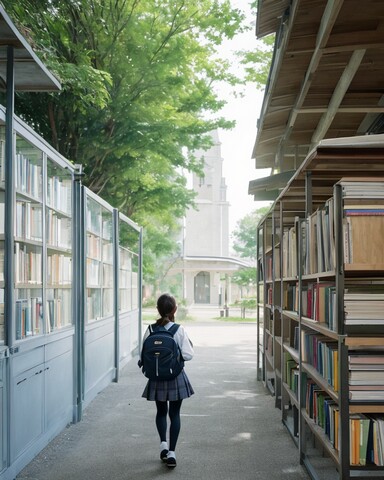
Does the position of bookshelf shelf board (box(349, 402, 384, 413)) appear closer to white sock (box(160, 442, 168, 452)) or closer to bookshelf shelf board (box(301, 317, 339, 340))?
bookshelf shelf board (box(301, 317, 339, 340))

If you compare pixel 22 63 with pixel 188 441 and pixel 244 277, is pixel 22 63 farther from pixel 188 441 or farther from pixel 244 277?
pixel 244 277

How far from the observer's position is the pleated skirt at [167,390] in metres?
5.88

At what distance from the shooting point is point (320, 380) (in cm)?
496

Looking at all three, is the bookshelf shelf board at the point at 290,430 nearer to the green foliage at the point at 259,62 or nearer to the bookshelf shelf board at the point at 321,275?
the bookshelf shelf board at the point at 321,275

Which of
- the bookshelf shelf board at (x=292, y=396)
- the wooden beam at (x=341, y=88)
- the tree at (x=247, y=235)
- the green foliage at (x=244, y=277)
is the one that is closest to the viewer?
the wooden beam at (x=341, y=88)

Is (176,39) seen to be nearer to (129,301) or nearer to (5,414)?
(129,301)

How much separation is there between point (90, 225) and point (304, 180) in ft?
14.9

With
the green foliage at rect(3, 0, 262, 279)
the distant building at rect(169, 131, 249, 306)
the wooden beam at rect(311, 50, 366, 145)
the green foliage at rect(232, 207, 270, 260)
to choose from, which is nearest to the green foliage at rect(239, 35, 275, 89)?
the green foliage at rect(3, 0, 262, 279)

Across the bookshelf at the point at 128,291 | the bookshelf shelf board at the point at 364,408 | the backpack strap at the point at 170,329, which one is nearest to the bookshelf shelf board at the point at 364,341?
the bookshelf shelf board at the point at 364,408

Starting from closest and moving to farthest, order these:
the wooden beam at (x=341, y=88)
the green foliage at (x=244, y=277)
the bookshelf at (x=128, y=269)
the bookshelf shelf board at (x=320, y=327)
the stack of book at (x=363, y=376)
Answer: the stack of book at (x=363, y=376) → the bookshelf shelf board at (x=320, y=327) → the wooden beam at (x=341, y=88) → the bookshelf at (x=128, y=269) → the green foliage at (x=244, y=277)

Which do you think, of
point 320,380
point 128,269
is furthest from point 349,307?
point 128,269

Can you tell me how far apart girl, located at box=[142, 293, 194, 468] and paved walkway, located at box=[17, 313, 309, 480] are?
Result: 0.18 m

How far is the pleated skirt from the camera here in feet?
19.3

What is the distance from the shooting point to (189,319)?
29.3 meters
